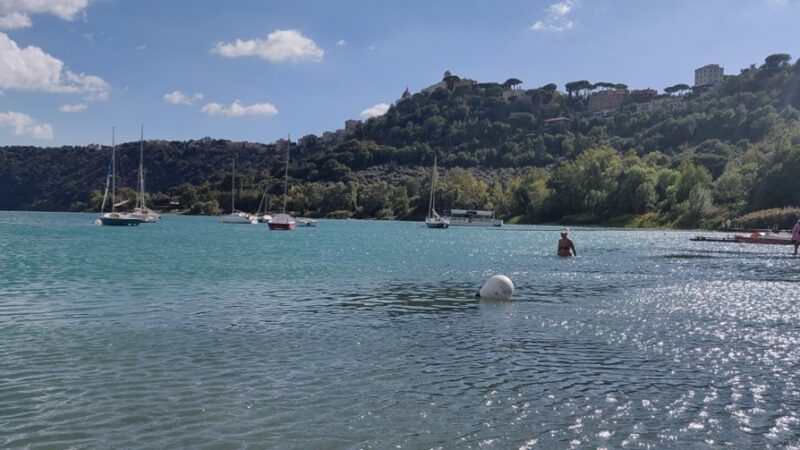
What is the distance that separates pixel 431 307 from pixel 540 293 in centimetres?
720

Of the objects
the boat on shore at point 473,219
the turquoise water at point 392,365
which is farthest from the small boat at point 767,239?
the boat on shore at point 473,219

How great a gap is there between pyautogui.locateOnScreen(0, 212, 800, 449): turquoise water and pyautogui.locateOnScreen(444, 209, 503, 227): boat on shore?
132056mm

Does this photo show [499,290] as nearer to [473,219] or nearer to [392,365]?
[392,365]

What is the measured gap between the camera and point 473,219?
169375 mm

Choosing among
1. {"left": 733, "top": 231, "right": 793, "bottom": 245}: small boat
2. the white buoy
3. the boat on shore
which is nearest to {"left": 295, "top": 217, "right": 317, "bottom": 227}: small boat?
the boat on shore

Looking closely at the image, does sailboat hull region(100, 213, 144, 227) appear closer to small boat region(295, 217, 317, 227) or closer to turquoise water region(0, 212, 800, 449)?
small boat region(295, 217, 317, 227)

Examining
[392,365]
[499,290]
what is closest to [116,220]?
[499,290]

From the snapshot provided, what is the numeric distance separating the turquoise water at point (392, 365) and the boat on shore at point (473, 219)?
433ft

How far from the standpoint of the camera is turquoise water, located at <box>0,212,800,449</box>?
37.2 feet

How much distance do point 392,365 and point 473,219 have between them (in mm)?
154396

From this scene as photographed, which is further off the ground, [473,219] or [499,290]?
[473,219]

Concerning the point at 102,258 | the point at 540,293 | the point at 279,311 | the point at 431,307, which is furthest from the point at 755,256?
the point at 102,258

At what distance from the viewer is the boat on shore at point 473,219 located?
166m

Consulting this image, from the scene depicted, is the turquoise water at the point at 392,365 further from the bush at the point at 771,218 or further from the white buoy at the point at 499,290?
the bush at the point at 771,218
